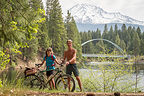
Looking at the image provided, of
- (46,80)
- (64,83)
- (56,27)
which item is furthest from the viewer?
(56,27)

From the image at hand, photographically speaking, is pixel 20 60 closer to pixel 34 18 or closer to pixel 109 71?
pixel 109 71

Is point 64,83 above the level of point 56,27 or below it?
below

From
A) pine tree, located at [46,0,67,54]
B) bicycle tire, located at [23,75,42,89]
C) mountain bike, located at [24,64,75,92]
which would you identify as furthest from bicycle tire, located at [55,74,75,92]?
pine tree, located at [46,0,67,54]

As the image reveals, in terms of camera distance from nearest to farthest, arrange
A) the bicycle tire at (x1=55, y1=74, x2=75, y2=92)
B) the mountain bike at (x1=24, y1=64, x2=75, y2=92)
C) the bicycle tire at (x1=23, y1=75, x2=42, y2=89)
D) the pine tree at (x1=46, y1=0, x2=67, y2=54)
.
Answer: the bicycle tire at (x1=55, y1=74, x2=75, y2=92) < the mountain bike at (x1=24, y1=64, x2=75, y2=92) < the bicycle tire at (x1=23, y1=75, x2=42, y2=89) < the pine tree at (x1=46, y1=0, x2=67, y2=54)

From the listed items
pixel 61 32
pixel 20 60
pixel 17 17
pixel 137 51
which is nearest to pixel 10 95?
pixel 17 17

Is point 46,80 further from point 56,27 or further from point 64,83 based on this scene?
point 56,27

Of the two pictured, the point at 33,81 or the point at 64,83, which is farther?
the point at 33,81

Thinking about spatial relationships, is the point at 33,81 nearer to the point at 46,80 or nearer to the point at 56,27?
the point at 46,80

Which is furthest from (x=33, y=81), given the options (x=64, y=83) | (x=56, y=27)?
(x=56, y=27)

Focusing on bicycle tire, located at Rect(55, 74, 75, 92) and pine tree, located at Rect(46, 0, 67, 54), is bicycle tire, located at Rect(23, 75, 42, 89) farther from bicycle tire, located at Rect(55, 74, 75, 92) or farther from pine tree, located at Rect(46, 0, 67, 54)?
pine tree, located at Rect(46, 0, 67, 54)

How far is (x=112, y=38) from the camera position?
118 meters

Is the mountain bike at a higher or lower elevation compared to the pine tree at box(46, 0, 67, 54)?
lower

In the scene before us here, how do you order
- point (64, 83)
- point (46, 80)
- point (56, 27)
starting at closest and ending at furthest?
point (64, 83)
point (46, 80)
point (56, 27)

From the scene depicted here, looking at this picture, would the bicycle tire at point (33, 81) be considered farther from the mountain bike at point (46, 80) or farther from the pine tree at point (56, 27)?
the pine tree at point (56, 27)
